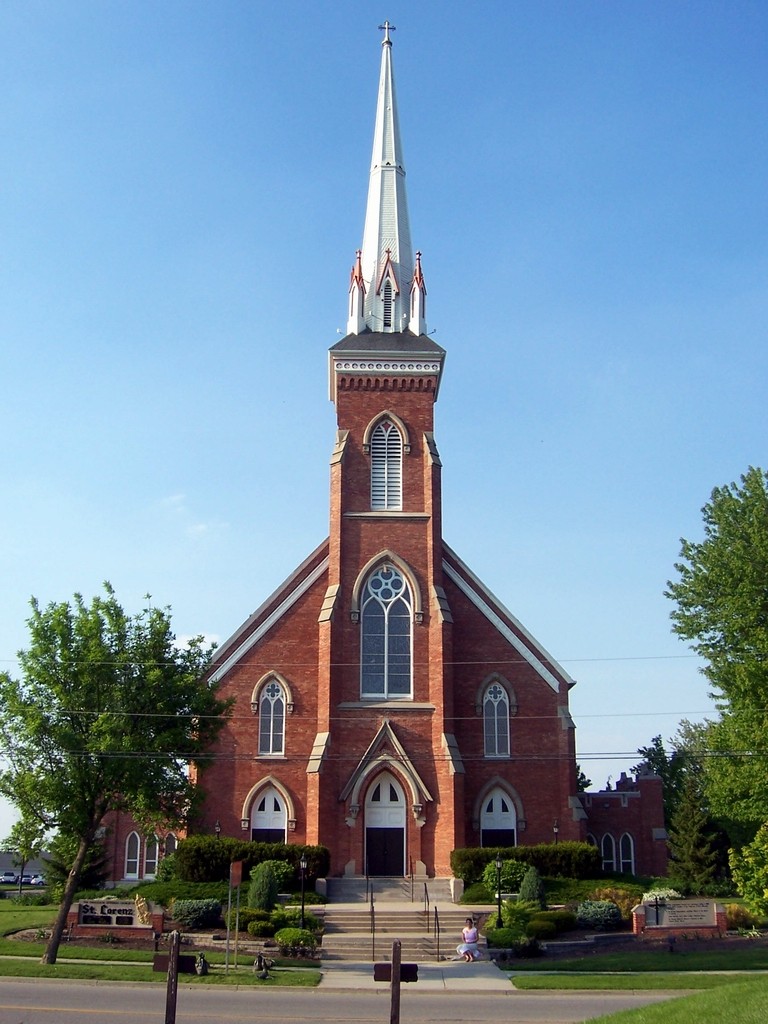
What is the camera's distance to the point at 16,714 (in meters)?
25.1

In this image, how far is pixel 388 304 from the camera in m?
45.7

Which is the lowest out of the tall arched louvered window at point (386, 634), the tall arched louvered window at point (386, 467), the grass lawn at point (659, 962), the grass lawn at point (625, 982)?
the grass lawn at point (625, 982)

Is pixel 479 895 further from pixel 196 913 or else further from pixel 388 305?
pixel 388 305

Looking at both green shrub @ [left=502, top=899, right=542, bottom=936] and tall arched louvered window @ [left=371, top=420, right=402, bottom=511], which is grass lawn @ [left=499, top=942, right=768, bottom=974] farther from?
tall arched louvered window @ [left=371, top=420, right=402, bottom=511]

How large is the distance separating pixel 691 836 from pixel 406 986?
2981cm

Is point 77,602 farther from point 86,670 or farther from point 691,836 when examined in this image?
point 691,836

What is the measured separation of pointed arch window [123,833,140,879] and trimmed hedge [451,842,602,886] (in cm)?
1226

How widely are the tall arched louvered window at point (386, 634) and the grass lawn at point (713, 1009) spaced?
2433 cm

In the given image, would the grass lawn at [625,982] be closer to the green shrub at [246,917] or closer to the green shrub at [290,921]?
the green shrub at [290,921]

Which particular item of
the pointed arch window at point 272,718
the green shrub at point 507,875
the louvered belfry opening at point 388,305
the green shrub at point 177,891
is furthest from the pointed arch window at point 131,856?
the louvered belfry opening at point 388,305

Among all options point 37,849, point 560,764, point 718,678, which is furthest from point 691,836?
point 37,849

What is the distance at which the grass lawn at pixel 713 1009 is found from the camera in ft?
43.8

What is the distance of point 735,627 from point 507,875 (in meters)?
10.3

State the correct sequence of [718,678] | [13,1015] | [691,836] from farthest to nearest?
[691,836], [718,678], [13,1015]
